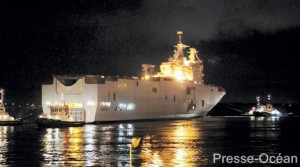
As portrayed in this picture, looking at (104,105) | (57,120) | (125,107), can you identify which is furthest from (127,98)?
(57,120)

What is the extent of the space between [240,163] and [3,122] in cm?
4536

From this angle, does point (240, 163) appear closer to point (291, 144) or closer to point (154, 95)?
point (291, 144)

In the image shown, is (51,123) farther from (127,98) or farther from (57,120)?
(127,98)

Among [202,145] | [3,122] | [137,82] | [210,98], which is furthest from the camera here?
[210,98]

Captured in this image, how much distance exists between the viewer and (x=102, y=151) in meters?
29.4

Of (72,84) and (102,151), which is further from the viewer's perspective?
(72,84)

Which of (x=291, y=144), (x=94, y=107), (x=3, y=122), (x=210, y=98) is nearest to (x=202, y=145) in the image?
(x=291, y=144)

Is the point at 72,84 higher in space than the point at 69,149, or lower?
higher

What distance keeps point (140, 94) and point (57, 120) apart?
684 inches

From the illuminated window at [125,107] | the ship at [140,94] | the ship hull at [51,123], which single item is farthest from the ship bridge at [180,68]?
the ship hull at [51,123]

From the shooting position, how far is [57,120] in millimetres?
57562

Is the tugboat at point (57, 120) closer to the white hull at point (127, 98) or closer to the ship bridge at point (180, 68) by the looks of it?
the white hull at point (127, 98)

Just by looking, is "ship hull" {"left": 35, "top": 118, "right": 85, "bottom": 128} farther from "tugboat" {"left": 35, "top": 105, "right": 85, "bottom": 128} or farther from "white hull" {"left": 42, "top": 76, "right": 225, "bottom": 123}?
"white hull" {"left": 42, "top": 76, "right": 225, "bottom": 123}

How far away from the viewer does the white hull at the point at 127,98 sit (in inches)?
2584
